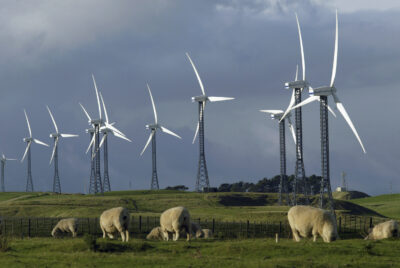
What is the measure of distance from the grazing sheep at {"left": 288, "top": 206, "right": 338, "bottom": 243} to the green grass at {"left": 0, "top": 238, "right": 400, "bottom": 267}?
1225mm

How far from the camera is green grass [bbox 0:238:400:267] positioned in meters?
32.8

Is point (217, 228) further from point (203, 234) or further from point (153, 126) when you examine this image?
point (153, 126)

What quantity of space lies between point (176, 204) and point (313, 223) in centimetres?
7858

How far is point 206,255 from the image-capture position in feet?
119

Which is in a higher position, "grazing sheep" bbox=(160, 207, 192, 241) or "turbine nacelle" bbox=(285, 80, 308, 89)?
"turbine nacelle" bbox=(285, 80, 308, 89)

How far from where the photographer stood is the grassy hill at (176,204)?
313 ft

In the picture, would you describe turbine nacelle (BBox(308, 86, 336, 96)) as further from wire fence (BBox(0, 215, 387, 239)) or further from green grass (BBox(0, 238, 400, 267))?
green grass (BBox(0, 238, 400, 267))

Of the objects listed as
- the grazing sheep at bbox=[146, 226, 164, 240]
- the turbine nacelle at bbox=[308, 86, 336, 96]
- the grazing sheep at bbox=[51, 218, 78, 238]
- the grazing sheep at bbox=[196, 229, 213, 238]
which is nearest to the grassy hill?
the turbine nacelle at bbox=[308, 86, 336, 96]

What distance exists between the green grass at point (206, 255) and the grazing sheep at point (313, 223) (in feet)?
4.02

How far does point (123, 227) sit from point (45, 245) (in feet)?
19.6

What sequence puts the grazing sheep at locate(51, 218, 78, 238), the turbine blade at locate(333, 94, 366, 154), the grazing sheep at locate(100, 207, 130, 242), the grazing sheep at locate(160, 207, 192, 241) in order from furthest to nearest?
the turbine blade at locate(333, 94, 366, 154) → the grazing sheep at locate(51, 218, 78, 238) → the grazing sheep at locate(160, 207, 192, 241) → the grazing sheep at locate(100, 207, 130, 242)

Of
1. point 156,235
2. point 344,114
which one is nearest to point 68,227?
point 156,235

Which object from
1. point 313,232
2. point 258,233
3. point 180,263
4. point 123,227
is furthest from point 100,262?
point 258,233

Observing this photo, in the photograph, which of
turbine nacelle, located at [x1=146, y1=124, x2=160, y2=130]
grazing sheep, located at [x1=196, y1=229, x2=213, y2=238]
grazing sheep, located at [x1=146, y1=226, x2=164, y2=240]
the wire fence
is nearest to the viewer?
grazing sheep, located at [x1=146, y1=226, x2=164, y2=240]
